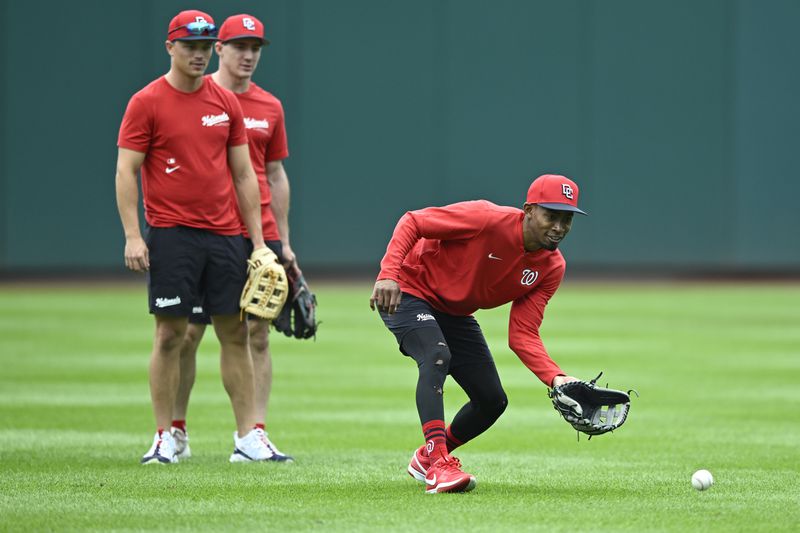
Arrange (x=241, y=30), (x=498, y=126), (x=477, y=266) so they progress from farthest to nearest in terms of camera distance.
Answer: (x=498, y=126)
(x=241, y=30)
(x=477, y=266)

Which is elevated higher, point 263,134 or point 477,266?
point 263,134

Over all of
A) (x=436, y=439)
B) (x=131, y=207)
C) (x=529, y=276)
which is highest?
(x=131, y=207)

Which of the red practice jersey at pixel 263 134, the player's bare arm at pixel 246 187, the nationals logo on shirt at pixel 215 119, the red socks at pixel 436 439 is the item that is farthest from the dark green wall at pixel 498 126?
the red socks at pixel 436 439

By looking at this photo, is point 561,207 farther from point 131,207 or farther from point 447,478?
point 131,207

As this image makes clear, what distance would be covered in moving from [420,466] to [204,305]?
5.74ft

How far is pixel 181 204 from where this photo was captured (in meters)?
8.30

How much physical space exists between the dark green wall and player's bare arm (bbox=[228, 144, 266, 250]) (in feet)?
74.3

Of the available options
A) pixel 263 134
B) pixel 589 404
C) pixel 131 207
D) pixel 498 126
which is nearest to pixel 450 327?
pixel 589 404

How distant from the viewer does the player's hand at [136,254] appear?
8.07 metres

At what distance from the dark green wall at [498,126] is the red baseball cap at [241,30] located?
22146 mm

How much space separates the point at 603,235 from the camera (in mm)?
31969

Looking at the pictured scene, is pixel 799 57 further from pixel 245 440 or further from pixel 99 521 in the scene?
pixel 99 521

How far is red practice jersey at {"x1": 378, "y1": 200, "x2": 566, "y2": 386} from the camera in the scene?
289 inches

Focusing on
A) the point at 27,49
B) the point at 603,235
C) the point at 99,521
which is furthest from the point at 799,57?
the point at 99,521
